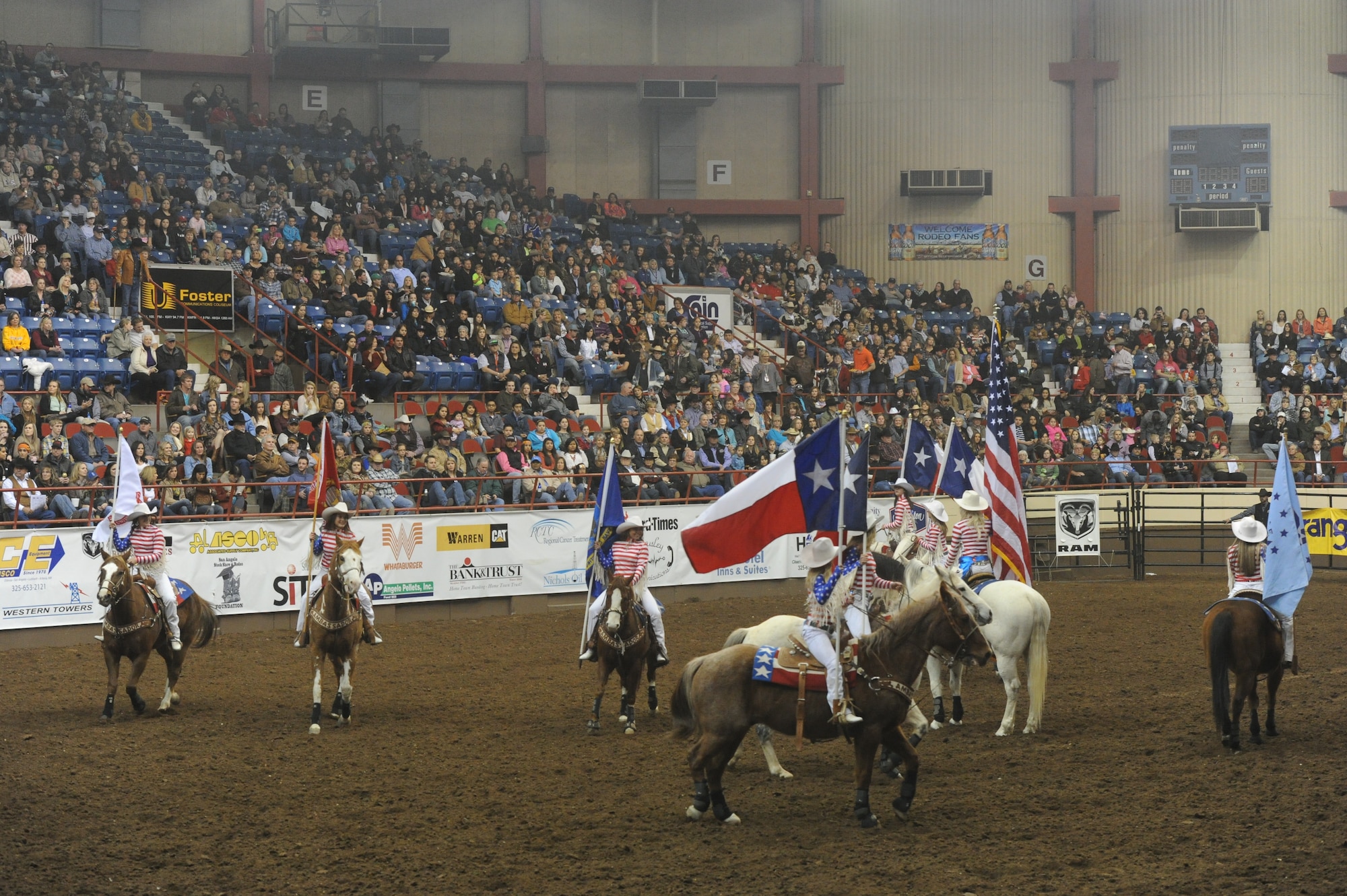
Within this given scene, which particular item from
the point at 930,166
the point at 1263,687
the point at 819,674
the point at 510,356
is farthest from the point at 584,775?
the point at 930,166

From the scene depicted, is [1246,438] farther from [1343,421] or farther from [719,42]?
[719,42]

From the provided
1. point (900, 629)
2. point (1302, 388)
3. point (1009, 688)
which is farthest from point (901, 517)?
point (1302, 388)

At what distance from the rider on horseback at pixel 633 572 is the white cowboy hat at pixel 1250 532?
18.4 ft

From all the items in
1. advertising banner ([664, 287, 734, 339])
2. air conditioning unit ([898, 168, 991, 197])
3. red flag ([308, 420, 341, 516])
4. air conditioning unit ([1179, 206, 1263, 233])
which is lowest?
red flag ([308, 420, 341, 516])

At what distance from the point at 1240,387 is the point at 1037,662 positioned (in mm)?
28740

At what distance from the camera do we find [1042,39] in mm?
41469

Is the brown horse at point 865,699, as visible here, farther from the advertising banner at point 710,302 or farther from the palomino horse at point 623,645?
the advertising banner at point 710,302

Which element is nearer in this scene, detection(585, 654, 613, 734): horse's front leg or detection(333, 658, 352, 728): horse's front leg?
detection(585, 654, 613, 734): horse's front leg

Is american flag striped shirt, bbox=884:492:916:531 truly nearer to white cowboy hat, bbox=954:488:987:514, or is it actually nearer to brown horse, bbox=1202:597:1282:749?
white cowboy hat, bbox=954:488:987:514

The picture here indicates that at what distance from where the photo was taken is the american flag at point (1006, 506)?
15477 mm

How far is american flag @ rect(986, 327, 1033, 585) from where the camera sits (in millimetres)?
15477

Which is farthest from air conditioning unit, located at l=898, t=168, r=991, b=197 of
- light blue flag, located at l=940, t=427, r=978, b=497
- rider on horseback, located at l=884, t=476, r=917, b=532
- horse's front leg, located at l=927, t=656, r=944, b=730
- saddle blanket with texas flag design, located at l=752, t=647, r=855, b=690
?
saddle blanket with texas flag design, located at l=752, t=647, r=855, b=690

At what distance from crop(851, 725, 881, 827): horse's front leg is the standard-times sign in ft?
→ 64.0

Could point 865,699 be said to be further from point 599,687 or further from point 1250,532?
point 1250,532
